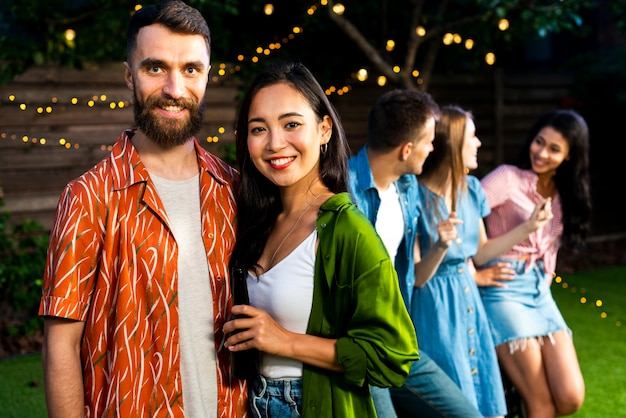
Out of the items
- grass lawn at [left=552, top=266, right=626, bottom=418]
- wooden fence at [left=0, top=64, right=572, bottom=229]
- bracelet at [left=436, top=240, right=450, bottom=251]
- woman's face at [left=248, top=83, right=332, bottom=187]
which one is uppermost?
wooden fence at [left=0, top=64, right=572, bottom=229]

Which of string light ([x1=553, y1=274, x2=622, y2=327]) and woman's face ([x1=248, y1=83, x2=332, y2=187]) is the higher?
woman's face ([x1=248, y1=83, x2=332, y2=187])

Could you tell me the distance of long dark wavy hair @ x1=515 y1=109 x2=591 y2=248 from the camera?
4531 mm

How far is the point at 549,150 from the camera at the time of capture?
177 inches

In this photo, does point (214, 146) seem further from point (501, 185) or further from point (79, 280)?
point (79, 280)

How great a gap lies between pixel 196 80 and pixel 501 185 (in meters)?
2.65

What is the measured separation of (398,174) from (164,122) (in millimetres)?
1638

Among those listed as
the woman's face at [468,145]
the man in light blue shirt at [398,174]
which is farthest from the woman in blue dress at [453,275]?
the man in light blue shirt at [398,174]

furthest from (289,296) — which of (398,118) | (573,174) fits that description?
(573,174)

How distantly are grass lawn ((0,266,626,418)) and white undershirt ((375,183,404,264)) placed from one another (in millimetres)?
1997

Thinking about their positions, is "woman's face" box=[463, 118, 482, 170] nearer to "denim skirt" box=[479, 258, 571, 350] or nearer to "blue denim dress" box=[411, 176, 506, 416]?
"blue denim dress" box=[411, 176, 506, 416]

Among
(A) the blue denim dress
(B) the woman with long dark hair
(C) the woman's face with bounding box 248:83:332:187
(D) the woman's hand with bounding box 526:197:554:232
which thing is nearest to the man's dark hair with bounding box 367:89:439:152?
(A) the blue denim dress

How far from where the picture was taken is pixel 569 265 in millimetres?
9406

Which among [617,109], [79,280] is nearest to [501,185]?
[79,280]

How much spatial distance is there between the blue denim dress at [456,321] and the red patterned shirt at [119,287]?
73.4 inches
